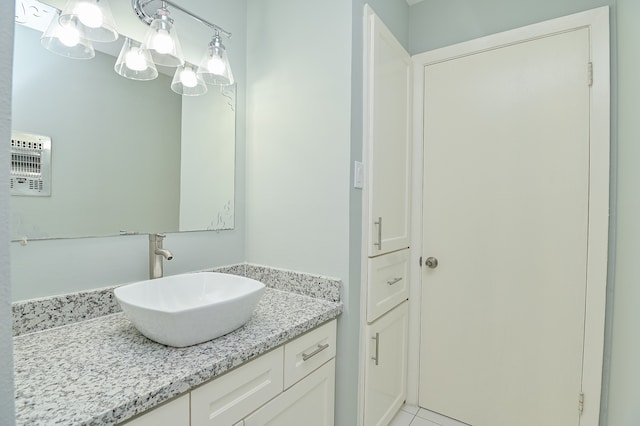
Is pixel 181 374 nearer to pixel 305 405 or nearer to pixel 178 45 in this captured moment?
pixel 305 405

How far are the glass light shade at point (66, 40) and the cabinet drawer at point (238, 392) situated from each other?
45.6 inches

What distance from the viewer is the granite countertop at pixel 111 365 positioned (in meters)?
0.60

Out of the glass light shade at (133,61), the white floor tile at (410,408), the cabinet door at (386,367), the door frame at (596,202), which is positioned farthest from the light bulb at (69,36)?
the white floor tile at (410,408)

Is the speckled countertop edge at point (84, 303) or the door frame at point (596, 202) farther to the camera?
the door frame at point (596, 202)

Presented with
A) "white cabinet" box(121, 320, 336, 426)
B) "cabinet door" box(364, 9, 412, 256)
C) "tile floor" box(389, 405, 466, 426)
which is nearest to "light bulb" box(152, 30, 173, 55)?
"cabinet door" box(364, 9, 412, 256)

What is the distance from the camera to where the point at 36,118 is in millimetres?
963

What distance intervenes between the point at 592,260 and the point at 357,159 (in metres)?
1.20

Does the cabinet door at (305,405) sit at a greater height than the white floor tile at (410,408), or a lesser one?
greater

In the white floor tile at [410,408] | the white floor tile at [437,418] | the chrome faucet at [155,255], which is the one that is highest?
the chrome faucet at [155,255]

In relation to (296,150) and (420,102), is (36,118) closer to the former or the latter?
(296,150)

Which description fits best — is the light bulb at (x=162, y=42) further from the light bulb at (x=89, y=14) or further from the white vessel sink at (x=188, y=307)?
the white vessel sink at (x=188, y=307)

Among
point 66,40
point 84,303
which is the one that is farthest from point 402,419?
point 66,40

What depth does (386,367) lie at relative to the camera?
162 centimetres

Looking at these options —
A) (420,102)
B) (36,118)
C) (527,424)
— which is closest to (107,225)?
(36,118)
